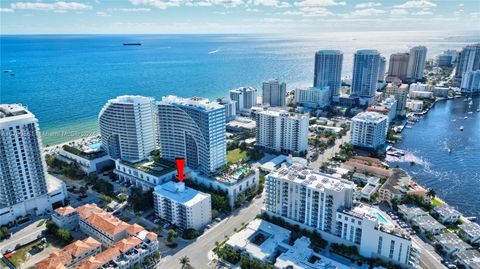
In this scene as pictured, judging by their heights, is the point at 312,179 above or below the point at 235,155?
above

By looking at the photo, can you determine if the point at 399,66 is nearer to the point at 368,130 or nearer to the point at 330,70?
the point at 330,70

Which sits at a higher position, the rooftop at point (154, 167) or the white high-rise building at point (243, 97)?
the white high-rise building at point (243, 97)

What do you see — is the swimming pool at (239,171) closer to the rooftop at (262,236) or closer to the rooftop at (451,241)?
the rooftop at (262,236)

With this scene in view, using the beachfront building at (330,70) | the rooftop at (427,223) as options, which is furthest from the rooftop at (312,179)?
the beachfront building at (330,70)

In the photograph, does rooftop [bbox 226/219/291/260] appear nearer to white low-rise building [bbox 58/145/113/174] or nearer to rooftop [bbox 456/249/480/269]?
rooftop [bbox 456/249/480/269]

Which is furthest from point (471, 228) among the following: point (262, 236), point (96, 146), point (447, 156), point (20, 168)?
point (96, 146)

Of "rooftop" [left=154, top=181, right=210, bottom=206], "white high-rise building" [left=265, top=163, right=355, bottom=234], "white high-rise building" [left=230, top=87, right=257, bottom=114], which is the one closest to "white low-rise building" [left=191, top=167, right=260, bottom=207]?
"rooftop" [left=154, top=181, right=210, bottom=206]

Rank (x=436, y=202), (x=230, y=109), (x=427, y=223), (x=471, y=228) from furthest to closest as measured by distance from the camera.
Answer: (x=230, y=109) → (x=436, y=202) → (x=427, y=223) → (x=471, y=228)

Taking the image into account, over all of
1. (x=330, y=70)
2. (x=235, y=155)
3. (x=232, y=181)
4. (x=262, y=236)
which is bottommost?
(x=235, y=155)
